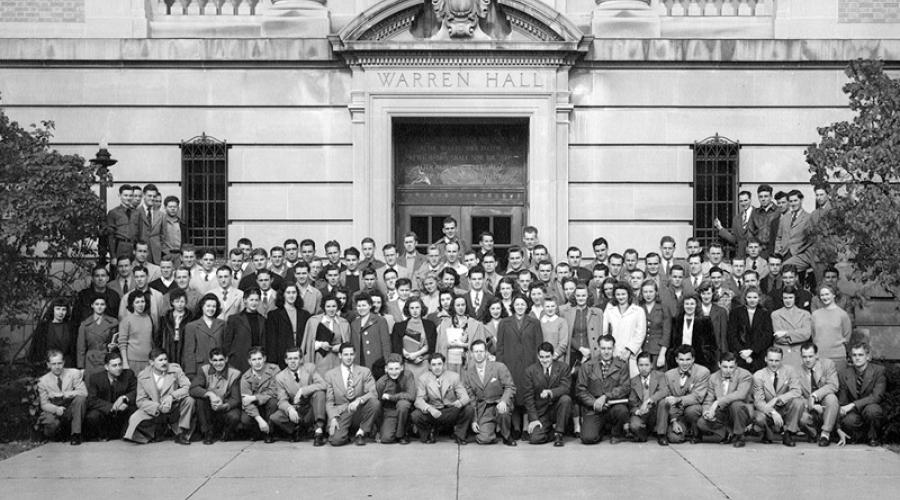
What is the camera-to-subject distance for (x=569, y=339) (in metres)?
14.5

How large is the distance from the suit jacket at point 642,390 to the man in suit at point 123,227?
7.49 meters

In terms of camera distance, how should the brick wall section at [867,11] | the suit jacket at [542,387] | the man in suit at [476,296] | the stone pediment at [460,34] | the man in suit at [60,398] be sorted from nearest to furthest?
the man in suit at [60,398], the suit jacket at [542,387], the man in suit at [476,296], the stone pediment at [460,34], the brick wall section at [867,11]

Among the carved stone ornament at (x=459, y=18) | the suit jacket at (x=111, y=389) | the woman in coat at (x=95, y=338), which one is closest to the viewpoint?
the suit jacket at (x=111, y=389)

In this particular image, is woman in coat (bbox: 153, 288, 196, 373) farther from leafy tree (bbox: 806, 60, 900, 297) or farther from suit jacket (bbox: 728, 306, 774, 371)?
leafy tree (bbox: 806, 60, 900, 297)

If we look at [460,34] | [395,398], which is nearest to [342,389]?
[395,398]

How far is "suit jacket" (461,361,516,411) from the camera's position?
13.7m

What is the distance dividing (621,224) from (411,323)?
6.03 m

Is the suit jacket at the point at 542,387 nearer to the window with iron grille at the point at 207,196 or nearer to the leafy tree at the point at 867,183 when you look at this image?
the leafy tree at the point at 867,183

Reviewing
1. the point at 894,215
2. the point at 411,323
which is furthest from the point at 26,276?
the point at 894,215

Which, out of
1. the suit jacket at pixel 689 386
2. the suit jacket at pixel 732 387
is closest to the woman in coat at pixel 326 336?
the suit jacket at pixel 689 386

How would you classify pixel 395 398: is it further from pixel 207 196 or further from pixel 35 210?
pixel 207 196

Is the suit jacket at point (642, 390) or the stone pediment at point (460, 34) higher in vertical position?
the stone pediment at point (460, 34)

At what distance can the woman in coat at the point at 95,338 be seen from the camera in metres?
14.3

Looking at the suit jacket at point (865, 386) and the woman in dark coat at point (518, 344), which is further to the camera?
the woman in dark coat at point (518, 344)
